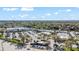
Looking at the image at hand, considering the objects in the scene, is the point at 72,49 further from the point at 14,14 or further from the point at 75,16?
the point at 14,14

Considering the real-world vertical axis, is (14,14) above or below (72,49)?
above

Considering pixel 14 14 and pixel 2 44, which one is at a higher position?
pixel 14 14
